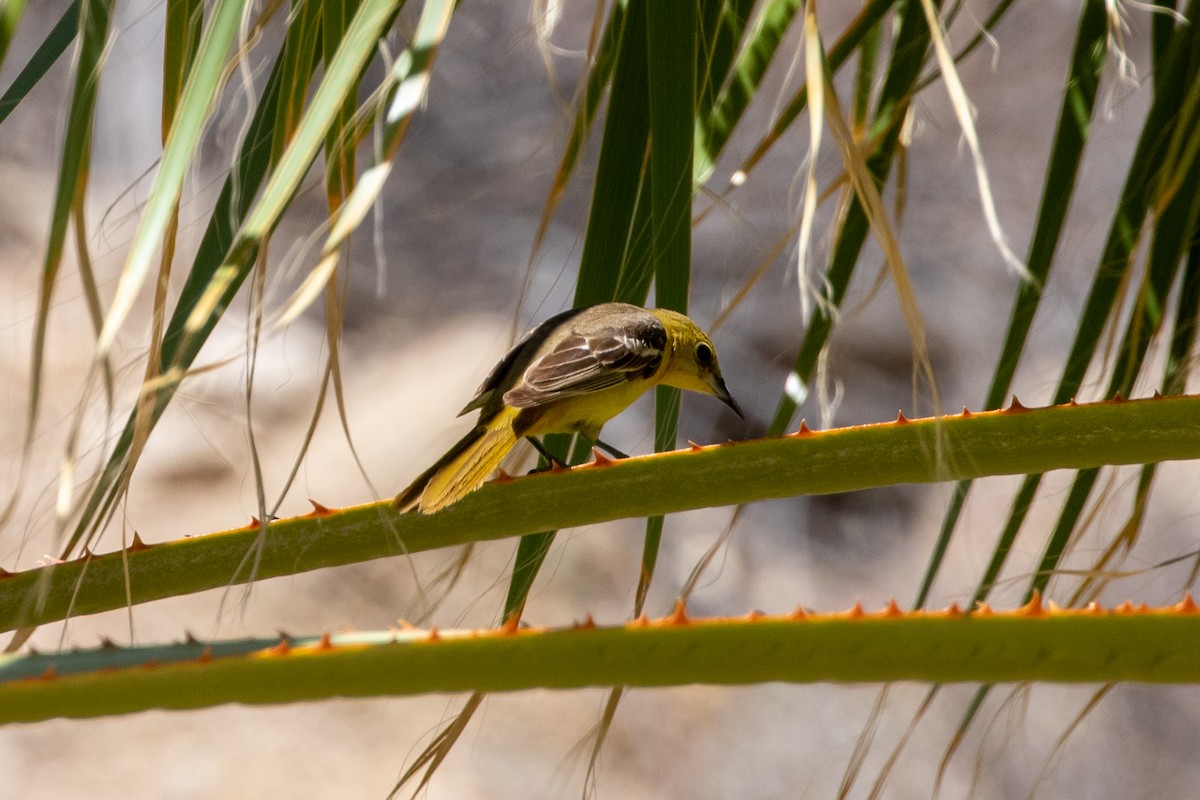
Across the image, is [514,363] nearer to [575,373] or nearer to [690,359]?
[575,373]

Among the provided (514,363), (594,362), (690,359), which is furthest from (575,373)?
(690,359)

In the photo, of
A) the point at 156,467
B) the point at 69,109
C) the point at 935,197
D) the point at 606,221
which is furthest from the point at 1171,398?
the point at 156,467

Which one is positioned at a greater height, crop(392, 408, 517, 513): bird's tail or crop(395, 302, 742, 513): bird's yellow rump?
crop(395, 302, 742, 513): bird's yellow rump

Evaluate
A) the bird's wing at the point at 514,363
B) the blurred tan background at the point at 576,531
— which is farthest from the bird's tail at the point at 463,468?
the blurred tan background at the point at 576,531

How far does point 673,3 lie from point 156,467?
249 inches

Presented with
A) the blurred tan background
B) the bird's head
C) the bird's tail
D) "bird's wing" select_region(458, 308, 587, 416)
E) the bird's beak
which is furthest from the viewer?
the blurred tan background

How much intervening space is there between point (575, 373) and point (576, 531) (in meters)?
3.62

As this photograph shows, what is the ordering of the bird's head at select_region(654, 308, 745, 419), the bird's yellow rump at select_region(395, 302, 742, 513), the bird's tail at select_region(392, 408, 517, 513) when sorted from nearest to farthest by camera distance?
the bird's tail at select_region(392, 408, 517, 513), the bird's yellow rump at select_region(395, 302, 742, 513), the bird's head at select_region(654, 308, 745, 419)

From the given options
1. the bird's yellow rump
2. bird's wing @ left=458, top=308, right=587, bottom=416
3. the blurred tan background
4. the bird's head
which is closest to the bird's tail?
the bird's yellow rump

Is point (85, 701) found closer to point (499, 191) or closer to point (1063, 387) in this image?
point (1063, 387)

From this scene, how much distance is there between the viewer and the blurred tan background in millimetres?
5738

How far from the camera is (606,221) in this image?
136 centimetres

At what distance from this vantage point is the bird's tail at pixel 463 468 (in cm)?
139

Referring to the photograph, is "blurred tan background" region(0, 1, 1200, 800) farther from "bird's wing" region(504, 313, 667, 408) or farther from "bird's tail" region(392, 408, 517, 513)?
"bird's tail" region(392, 408, 517, 513)
